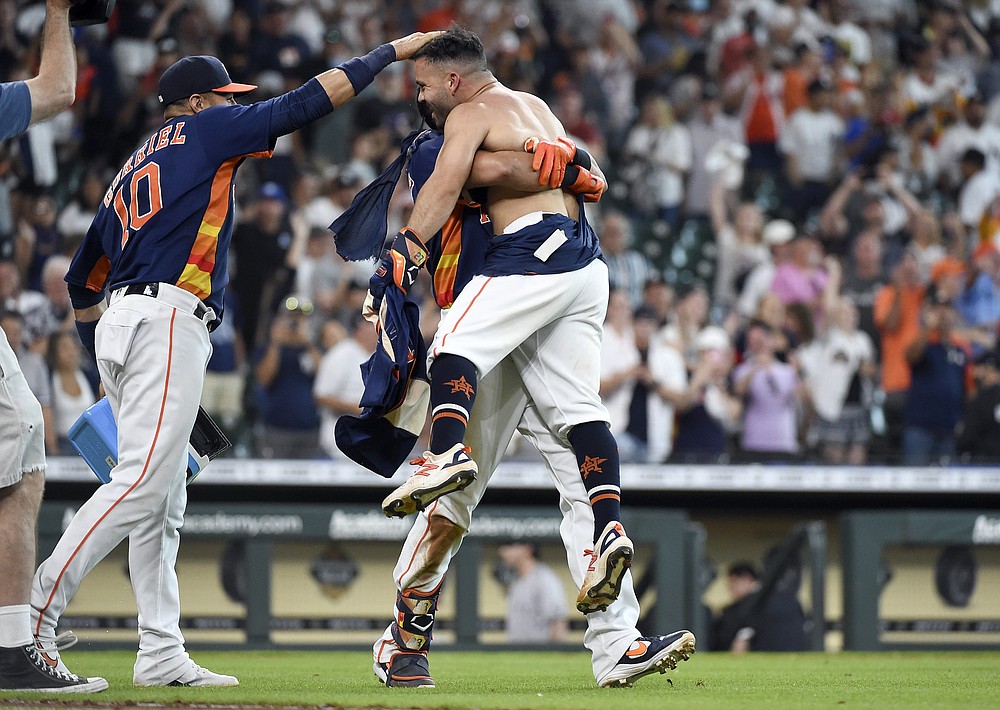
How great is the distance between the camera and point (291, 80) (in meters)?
13.0

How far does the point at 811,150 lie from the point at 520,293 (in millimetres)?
10015

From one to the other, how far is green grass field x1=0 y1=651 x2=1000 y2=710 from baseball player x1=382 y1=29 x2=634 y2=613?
0.50 metres

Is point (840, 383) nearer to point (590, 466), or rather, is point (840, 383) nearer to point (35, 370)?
point (35, 370)

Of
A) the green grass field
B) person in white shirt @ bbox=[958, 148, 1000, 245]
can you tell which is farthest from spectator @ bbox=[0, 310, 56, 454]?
person in white shirt @ bbox=[958, 148, 1000, 245]

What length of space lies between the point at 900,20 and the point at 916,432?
773 centimetres

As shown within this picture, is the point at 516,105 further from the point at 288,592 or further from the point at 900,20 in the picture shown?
the point at 900,20

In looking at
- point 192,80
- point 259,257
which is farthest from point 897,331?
point 192,80

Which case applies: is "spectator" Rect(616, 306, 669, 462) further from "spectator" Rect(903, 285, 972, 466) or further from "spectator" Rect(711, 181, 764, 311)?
"spectator" Rect(711, 181, 764, 311)

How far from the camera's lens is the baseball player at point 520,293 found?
4.79m

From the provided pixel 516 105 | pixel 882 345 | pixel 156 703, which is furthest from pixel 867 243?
pixel 156 703

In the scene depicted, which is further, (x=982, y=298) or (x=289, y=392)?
(x=982, y=298)

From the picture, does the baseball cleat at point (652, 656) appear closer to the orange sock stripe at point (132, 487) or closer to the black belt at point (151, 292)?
the orange sock stripe at point (132, 487)

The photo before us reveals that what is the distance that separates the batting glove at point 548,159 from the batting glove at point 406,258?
52 centimetres

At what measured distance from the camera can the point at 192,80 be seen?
5219 mm
